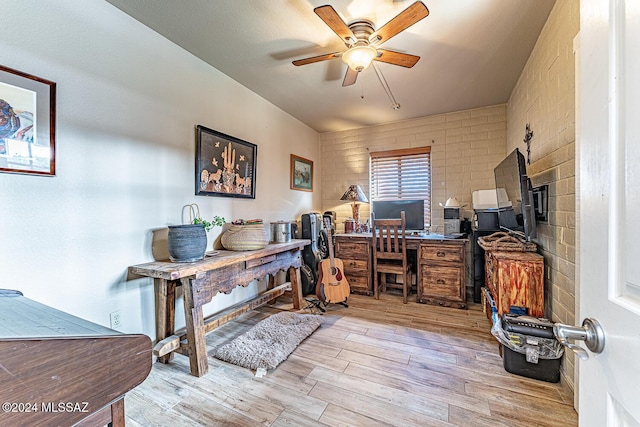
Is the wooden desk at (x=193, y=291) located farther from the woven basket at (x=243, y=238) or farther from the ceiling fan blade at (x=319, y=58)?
the ceiling fan blade at (x=319, y=58)

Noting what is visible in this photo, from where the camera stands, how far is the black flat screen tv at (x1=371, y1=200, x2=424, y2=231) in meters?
3.65

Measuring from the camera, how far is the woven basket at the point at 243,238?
246cm

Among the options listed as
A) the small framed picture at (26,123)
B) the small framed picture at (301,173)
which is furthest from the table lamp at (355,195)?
the small framed picture at (26,123)

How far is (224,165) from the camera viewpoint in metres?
2.65

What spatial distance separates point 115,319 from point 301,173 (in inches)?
112

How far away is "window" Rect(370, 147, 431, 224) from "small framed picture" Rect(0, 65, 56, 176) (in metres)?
3.60

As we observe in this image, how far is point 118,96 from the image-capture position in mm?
1825

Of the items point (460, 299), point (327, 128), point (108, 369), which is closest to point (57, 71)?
point (108, 369)

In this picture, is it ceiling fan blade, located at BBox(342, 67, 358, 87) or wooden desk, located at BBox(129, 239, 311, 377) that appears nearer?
wooden desk, located at BBox(129, 239, 311, 377)

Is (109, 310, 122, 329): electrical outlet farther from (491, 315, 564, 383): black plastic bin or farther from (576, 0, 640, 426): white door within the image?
(491, 315, 564, 383): black plastic bin

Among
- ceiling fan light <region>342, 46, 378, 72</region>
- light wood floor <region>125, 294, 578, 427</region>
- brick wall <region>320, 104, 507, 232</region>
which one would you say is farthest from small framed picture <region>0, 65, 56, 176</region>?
brick wall <region>320, 104, 507, 232</region>

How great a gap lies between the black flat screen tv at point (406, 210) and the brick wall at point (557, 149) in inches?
58.7

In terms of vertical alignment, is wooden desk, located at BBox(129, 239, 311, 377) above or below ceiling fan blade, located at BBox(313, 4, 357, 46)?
below

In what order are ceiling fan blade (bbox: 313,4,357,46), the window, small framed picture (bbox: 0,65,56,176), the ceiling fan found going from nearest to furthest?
small framed picture (bbox: 0,65,56,176) → ceiling fan blade (bbox: 313,4,357,46) → the ceiling fan → the window
